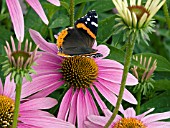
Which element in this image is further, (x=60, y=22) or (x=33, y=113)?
(x=60, y=22)

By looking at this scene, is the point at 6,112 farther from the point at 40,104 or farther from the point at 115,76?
the point at 115,76

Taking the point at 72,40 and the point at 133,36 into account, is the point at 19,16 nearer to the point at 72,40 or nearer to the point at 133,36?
the point at 72,40

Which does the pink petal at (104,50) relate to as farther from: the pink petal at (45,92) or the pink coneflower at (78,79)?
the pink petal at (45,92)

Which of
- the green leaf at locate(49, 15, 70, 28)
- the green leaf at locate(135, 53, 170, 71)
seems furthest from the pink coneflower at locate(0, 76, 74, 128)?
the green leaf at locate(135, 53, 170, 71)

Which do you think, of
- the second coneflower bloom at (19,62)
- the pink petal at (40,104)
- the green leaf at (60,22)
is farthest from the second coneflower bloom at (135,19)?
the green leaf at (60,22)

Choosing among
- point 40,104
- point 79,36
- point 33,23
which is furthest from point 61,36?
point 33,23

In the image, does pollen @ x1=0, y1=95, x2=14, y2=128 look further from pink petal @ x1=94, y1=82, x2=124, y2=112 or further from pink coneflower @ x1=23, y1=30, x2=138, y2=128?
pink petal @ x1=94, y1=82, x2=124, y2=112
